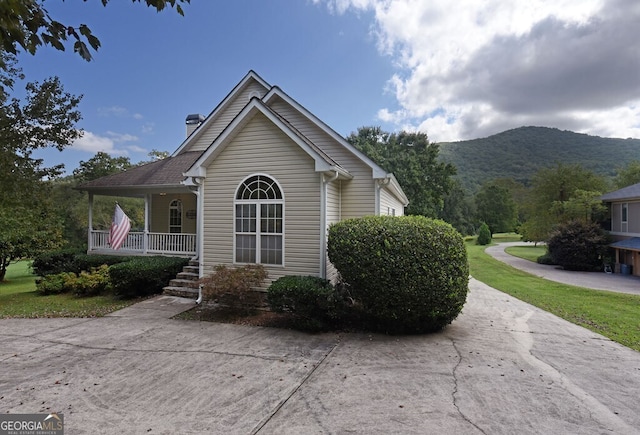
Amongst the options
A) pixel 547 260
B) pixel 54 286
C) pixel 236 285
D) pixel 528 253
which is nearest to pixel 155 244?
pixel 54 286

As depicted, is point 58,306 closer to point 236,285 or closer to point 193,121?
point 236,285

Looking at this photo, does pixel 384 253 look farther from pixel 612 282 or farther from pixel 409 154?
pixel 409 154

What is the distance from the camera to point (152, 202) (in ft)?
49.6

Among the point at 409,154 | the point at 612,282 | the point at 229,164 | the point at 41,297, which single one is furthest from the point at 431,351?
the point at 409,154

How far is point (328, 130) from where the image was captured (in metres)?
10.2

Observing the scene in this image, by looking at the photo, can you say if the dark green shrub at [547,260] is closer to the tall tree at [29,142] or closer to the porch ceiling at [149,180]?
the porch ceiling at [149,180]

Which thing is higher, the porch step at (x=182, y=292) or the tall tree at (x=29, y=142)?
the tall tree at (x=29, y=142)

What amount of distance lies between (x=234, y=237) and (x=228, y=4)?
988 cm

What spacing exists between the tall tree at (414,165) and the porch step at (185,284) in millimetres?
21825

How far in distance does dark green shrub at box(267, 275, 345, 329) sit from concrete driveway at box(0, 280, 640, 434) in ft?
1.26

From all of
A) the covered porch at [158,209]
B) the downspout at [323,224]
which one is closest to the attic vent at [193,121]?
the covered porch at [158,209]

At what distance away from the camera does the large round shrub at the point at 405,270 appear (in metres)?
6.07

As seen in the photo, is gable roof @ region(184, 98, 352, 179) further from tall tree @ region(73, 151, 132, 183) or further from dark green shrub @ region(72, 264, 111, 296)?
tall tree @ region(73, 151, 132, 183)

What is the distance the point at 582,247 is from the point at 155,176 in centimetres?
2577
